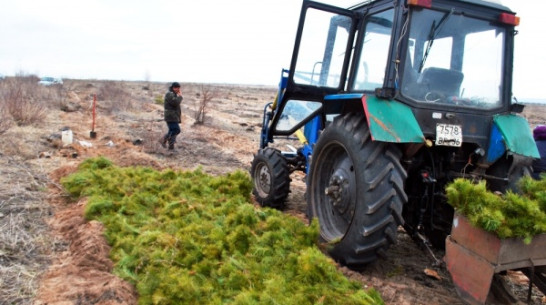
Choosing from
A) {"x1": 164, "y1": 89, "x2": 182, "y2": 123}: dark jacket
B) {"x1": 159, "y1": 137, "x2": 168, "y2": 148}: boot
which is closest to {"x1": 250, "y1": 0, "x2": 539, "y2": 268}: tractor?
{"x1": 164, "y1": 89, "x2": 182, "y2": 123}: dark jacket

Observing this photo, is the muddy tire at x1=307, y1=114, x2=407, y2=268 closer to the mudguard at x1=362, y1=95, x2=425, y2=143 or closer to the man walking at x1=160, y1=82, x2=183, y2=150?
the mudguard at x1=362, y1=95, x2=425, y2=143

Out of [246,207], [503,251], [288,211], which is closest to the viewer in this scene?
[503,251]

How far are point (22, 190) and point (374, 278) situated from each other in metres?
4.61

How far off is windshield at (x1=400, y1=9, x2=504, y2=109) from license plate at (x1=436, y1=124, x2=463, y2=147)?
0.29 m

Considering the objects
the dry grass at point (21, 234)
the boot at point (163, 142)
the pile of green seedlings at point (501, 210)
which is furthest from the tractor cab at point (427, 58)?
the boot at point (163, 142)

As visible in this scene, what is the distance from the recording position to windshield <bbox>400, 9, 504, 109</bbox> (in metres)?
3.84

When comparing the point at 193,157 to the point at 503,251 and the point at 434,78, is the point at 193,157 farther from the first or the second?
the point at 503,251

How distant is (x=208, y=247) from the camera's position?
367cm

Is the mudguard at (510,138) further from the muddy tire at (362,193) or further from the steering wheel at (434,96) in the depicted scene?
the muddy tire at (362,193)

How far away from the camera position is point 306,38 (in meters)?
5.03

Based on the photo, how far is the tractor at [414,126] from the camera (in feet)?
11.6

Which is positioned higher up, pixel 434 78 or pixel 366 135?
pixel 434 78

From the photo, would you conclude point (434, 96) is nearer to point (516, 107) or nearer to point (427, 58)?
point (427, 58)

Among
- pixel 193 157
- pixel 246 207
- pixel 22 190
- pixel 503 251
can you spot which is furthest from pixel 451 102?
pixel 193 157
